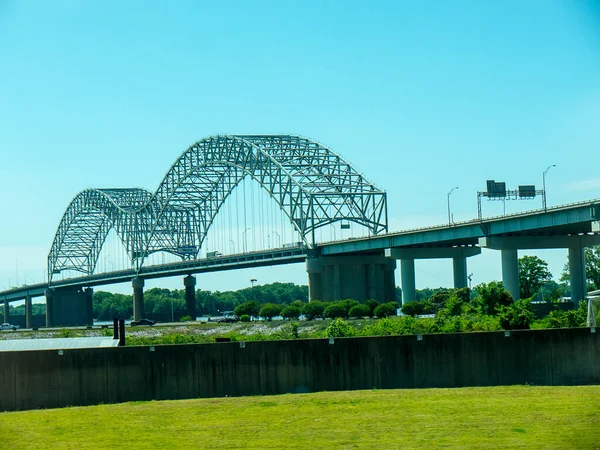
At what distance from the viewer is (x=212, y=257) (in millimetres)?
156750

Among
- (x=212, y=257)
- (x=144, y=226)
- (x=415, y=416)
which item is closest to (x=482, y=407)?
(x=415, y=416)

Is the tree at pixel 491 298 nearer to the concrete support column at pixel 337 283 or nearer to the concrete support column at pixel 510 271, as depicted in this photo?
the concrete support column at pixel 510 271

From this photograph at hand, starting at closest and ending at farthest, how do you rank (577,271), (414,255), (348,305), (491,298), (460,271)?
(491,298) < (577,271) < (348,305) < (414,255) < (460,271)

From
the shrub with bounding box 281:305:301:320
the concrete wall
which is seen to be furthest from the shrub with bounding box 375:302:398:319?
the concrete wall

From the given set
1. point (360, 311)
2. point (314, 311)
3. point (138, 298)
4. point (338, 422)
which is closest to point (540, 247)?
point (360, 311)

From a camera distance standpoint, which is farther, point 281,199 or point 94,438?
point 281,199

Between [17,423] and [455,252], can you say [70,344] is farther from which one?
[455,252]

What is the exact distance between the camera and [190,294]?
168m

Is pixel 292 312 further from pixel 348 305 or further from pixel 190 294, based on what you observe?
pixel 190 294

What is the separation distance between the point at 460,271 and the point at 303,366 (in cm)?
8113

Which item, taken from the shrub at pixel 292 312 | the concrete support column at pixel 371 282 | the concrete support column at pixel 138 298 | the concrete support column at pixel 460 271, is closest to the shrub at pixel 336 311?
the shrub at pixel 292 312

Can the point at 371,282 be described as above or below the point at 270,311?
above

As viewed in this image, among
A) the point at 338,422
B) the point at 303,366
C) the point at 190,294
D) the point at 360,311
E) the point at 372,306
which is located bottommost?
the point at 360,311

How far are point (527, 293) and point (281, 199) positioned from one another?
38.2 metres
